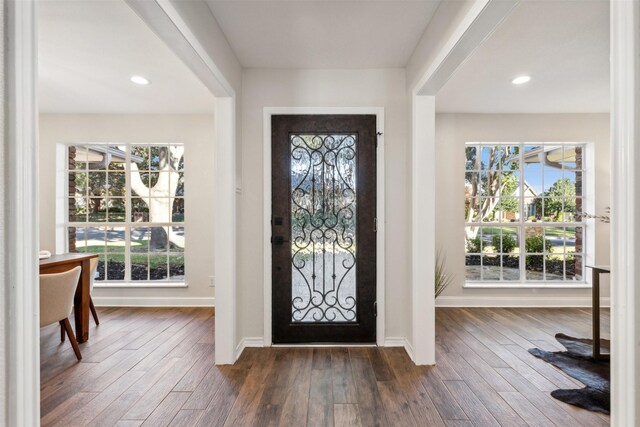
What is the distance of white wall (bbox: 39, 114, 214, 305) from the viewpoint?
14.9 ft

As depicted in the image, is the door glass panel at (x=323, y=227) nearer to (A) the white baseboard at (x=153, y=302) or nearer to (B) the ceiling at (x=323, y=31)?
(B) the ceiling at (x=323, y=31)

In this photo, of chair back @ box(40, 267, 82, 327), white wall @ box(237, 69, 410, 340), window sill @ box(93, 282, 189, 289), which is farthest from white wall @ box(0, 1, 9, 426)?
window sill @ box(93, 282, 189, 289)

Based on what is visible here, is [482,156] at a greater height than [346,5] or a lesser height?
lesser

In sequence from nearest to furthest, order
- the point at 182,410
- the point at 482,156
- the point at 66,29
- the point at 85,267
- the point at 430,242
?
the point at 182,410 → the point at 66,29 → the point at 430,242 → the point at 85,267 → the point at 482,156

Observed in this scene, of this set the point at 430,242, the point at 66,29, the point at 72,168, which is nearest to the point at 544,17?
the point at 430,242

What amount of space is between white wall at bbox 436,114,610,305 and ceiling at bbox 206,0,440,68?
1797 mm

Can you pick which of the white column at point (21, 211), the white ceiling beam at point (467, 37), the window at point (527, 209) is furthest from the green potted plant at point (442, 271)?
the white column at point (21, 211)

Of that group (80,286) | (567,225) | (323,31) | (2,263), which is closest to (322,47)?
(323,31)

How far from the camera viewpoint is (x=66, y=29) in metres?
2.49

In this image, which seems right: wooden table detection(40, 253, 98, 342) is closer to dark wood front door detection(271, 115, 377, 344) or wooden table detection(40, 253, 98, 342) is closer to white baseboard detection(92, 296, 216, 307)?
white baseboard detection(92, 296, 216, 307)

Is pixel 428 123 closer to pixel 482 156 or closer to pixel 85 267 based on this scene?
Answer: pixel 482 156

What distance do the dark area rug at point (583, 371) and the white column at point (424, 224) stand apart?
904 millimetres

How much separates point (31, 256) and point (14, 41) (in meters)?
0.56

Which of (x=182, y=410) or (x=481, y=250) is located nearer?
(x=182, y=410)
